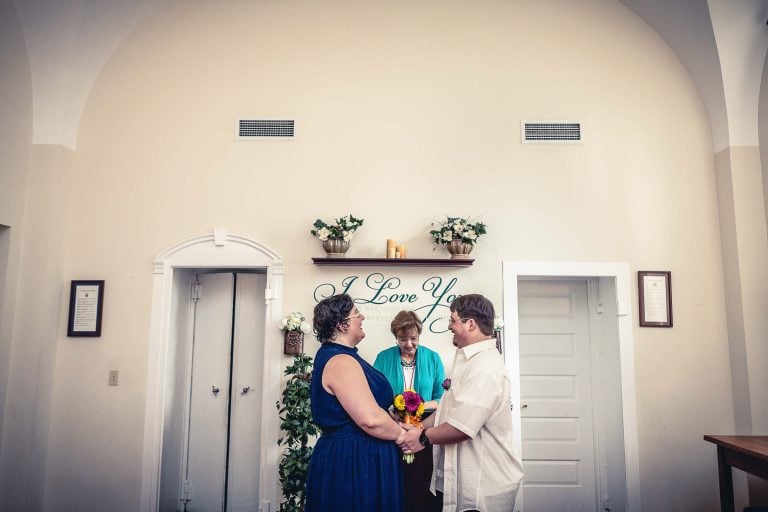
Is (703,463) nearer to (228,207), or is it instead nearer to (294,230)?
(294,230)

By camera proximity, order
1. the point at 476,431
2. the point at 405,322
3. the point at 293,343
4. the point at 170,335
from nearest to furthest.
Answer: the point at 476,431, the point at 405,322, the point at 293,343, the point at 170,335

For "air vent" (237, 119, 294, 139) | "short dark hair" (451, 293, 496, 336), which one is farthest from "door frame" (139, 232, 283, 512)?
"short dark hair" (451, 293, 496, 336)

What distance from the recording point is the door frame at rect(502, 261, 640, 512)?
4.18 metres

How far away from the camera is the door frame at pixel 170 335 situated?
4.17 meters

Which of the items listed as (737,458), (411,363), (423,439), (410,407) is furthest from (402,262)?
(737,458)

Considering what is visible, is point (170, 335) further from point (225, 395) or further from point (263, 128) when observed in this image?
point (263, 128)

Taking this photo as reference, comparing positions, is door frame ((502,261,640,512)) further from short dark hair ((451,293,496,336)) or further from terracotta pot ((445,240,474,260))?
short dark hair ((451,293,496,336))

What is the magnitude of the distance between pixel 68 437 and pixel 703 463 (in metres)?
5.16

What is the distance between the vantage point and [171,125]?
4.60 meters

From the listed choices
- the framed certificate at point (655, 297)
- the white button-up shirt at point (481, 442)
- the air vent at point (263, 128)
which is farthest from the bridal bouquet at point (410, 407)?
the air vent at point (263, 128)

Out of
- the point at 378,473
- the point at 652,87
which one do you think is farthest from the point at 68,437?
the point at 652,87

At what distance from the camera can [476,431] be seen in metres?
2.27

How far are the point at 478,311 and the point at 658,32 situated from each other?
3.75 meters

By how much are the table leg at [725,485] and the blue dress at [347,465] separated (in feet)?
8.05
